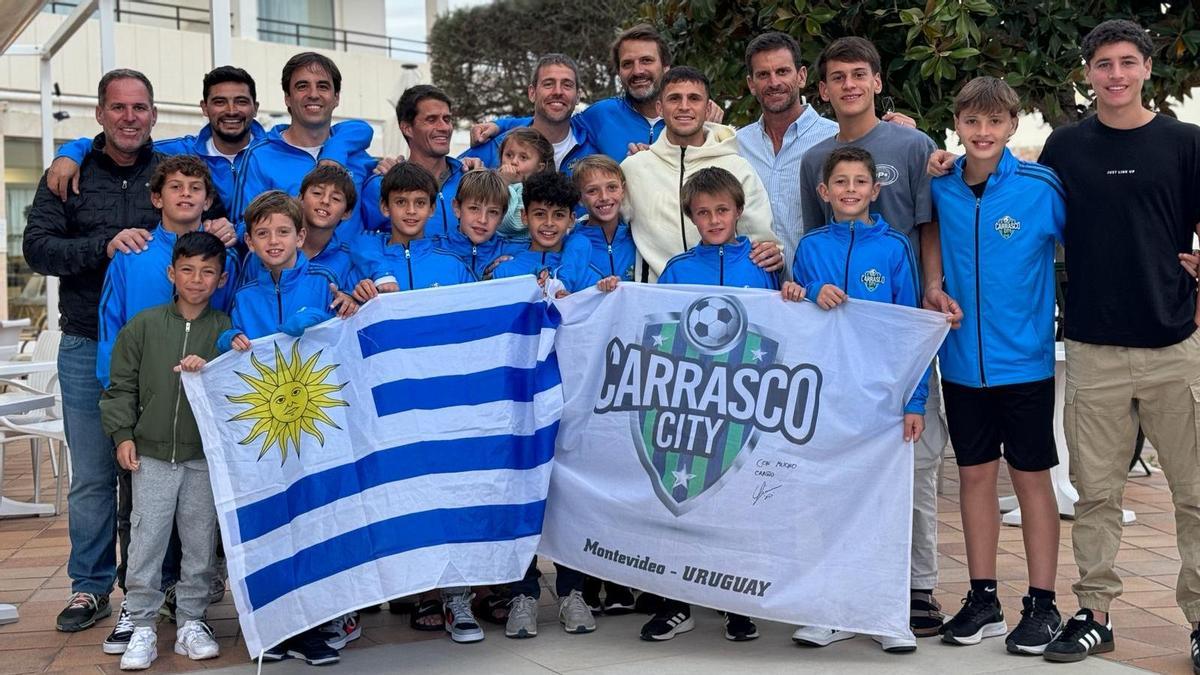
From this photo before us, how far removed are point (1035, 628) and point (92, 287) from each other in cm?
363

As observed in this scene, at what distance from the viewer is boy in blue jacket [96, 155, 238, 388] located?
4.79 metres

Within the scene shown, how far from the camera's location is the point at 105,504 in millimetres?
5078

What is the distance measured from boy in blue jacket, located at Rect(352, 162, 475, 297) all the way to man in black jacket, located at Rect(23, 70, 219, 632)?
88 cm

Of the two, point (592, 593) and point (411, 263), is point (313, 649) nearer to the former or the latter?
point (592, 593)

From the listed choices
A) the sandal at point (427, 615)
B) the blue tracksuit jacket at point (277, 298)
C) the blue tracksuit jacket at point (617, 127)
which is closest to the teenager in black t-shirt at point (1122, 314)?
the blue tracksuit jacket at point (617, 127)

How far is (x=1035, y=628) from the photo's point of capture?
4477 millimetres

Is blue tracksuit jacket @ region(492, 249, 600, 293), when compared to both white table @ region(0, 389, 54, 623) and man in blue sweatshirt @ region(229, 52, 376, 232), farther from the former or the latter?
white table @ region(0, 389, 54, 623)

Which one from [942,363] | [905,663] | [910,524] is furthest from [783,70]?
[905,663]

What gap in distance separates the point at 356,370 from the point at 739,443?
1.34 metres

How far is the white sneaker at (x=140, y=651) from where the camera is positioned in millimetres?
4484

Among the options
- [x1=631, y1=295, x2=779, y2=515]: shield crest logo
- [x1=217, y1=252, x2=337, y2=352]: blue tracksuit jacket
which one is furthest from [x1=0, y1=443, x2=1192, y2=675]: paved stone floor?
[x1=217, y1=252, x2=337, y2=352]: blue tracksuit jacket

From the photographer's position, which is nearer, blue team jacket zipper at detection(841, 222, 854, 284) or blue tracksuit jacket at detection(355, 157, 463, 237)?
blue team jacket zipper at detection(841, 222, 854, 284)

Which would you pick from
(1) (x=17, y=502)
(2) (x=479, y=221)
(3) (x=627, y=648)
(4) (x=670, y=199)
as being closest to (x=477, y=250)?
(2) (x=479, y=221)

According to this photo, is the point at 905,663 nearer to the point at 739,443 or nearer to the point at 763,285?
the point at 739,443
